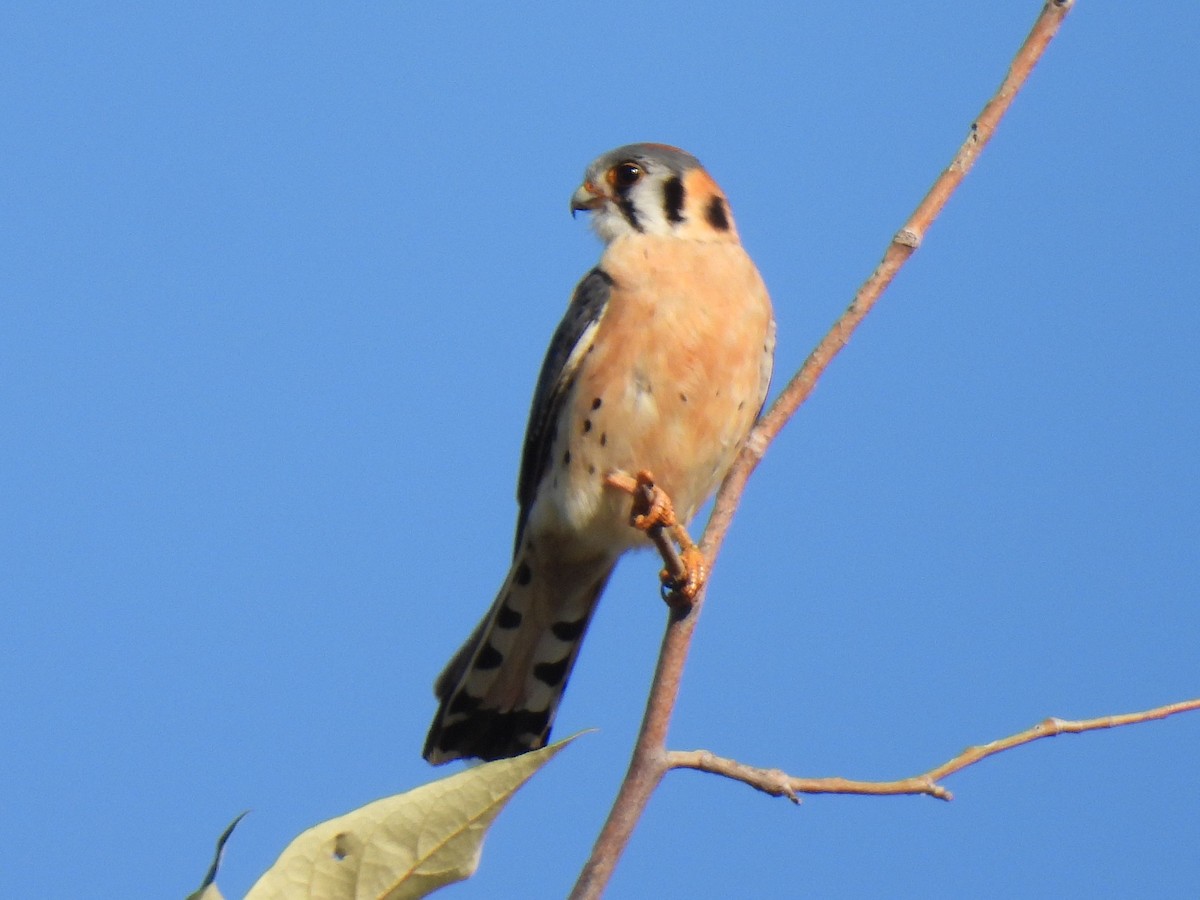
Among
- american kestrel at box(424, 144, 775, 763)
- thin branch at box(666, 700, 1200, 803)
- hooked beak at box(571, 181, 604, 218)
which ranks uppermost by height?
hooked beak at box(571, 181, 604, 218)

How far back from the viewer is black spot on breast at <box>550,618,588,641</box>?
4035 millimetres

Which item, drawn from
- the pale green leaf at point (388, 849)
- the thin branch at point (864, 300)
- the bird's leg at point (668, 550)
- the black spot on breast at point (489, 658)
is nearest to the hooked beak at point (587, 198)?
the black spot on breast at point (489, 658)

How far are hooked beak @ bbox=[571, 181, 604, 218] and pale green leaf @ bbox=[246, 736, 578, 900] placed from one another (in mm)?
3050

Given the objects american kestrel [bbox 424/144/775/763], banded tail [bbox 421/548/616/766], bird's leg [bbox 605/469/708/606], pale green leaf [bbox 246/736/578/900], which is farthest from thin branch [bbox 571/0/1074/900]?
banded tail [bbox 421/548/616/766]

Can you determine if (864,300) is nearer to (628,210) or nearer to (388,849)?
(388,849)

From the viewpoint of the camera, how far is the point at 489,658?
3951 millimetres

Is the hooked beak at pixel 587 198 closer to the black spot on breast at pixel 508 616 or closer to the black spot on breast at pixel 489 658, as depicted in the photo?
the black spot on breast at pixel 508 616

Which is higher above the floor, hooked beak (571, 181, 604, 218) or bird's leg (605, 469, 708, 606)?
hooked beak (571, 181, 604, 218)

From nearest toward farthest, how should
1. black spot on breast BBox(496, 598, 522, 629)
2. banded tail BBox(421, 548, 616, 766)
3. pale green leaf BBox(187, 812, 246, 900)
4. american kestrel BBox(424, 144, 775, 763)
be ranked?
1. pale green leaf BBox(187, 812, 246, 900)
2. american kestrel BBox(424, 144, 775, 763)
3. banded tail BBox(421, 548, 616, 766)
4. black spot on breast BBox(496, 598, 522, 629)

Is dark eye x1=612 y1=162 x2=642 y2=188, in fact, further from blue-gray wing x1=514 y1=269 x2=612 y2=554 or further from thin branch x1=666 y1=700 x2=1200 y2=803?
thin branch x1=666 y1=700 x2=1200 y2=803

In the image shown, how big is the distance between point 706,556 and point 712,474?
180cm

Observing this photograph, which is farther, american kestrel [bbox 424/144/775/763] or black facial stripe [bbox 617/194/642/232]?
black facial stripe [bbox 617/194/642/232]

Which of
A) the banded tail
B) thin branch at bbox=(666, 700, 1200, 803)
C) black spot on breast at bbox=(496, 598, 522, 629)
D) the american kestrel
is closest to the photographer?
thin branch at bbox=(666, 700, 1200, 803)

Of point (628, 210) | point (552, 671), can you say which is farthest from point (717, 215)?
point (552, 671)
